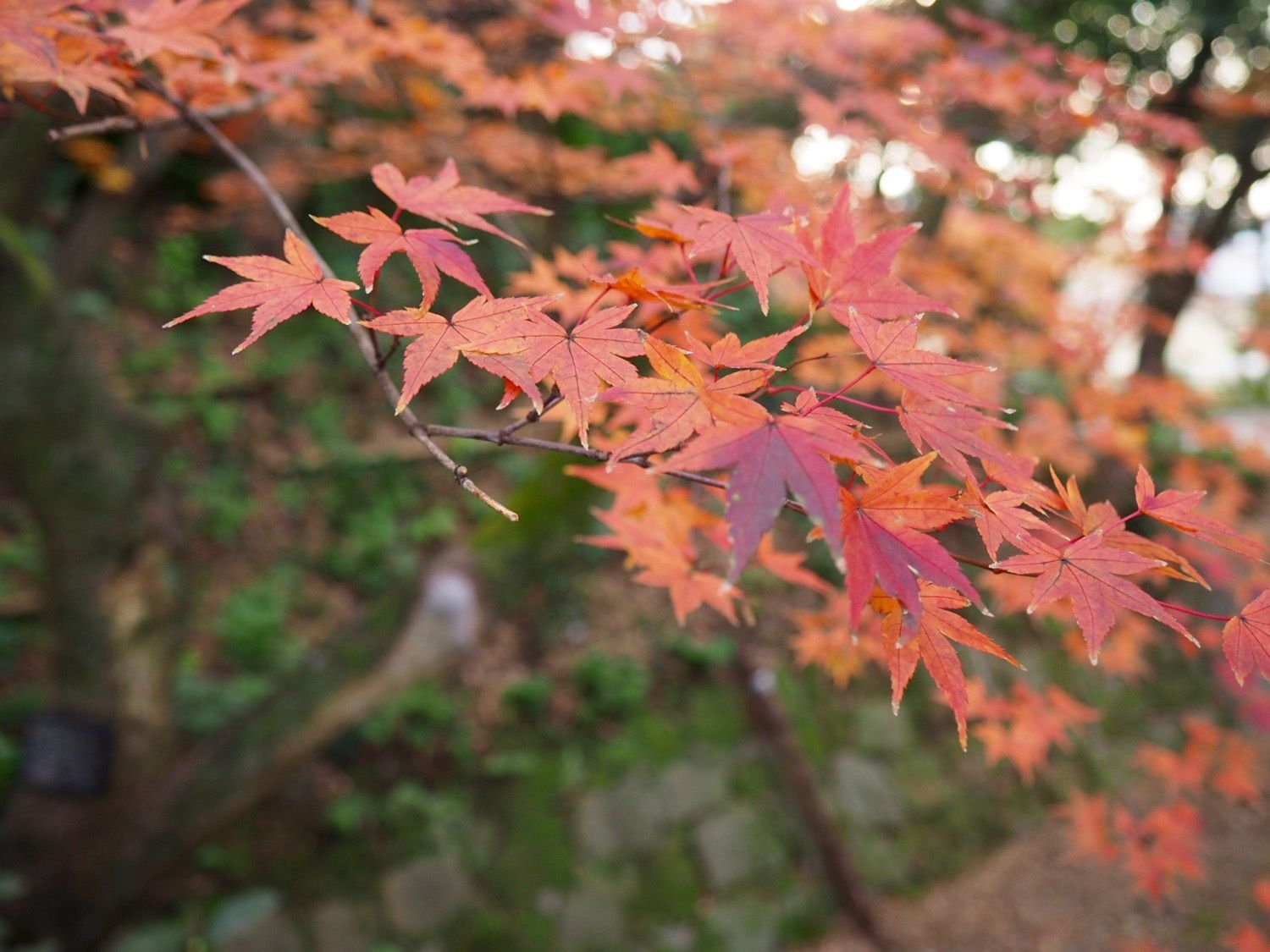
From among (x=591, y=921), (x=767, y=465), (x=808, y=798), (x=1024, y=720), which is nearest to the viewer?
(x=767, y=465)

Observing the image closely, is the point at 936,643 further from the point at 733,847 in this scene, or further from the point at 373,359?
the point at 733,847

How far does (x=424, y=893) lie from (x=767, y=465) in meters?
3.36

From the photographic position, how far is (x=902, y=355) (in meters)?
0.94

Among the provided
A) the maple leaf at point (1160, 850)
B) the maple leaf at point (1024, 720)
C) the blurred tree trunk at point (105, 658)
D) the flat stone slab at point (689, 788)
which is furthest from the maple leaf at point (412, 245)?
the flat stone slab at point (689, 788)

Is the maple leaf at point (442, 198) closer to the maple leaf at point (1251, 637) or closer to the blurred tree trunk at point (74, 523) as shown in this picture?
the maple leaf at point (1251, 637)

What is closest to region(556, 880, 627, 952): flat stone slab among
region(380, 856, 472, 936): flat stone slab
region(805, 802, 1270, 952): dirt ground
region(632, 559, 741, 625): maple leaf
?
region(380, 856, 472, 936): flat stone slab

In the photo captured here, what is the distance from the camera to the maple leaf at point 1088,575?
90cm

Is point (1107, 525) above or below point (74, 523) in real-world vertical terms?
above

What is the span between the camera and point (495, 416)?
5762 mm

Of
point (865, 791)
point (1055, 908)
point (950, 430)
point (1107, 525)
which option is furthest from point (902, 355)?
point (1055, 908)

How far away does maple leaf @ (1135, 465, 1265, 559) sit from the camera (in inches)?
38.1

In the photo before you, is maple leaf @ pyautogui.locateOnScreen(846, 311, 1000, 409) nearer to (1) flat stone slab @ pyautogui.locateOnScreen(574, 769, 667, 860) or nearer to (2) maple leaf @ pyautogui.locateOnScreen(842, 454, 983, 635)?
(2) maple leaf @ pyautogui.locateOnScreen(842, 454, 983, 635)

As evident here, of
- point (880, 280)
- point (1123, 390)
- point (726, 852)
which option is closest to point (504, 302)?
point (880, 280)

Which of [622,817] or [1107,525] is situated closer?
[1107,525]
